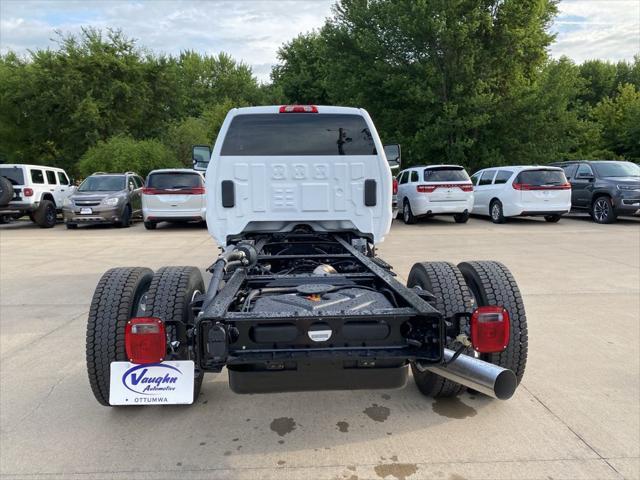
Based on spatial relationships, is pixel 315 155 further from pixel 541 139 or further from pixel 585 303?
pixel 541 139

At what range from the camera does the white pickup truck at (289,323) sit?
2.54 meters

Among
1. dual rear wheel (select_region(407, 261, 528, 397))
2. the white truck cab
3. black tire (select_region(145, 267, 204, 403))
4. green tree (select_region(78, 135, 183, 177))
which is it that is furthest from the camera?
green tree (select_region(78, 135, 183, 177))

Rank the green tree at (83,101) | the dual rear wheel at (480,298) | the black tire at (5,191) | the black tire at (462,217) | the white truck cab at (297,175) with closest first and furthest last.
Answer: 1. the dual rear wheel at (480,298)
2. the white truck cab at (297,175)
3. the black tire at (5,191)
4. the black tire at (462,217)
5. the green tree at (83,101)

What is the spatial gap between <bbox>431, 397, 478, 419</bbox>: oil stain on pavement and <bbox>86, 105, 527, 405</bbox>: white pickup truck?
0.23 feet

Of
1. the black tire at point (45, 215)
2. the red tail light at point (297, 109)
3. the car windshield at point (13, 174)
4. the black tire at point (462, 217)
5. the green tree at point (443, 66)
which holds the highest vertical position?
the green tree at point (443, 66)

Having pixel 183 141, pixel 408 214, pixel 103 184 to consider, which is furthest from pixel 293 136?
pixel 183 141

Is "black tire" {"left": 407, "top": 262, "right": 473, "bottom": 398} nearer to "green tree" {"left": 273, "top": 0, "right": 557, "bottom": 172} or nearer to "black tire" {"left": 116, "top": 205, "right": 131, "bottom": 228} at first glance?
"black tire" {"left": 116, "top": 205, "right": 131, "bottom": 228}

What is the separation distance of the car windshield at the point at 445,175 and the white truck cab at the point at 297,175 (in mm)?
9557

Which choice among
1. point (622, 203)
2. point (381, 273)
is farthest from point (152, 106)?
point (381, 273)

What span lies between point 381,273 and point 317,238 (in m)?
1.71

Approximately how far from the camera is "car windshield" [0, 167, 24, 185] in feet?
49.6

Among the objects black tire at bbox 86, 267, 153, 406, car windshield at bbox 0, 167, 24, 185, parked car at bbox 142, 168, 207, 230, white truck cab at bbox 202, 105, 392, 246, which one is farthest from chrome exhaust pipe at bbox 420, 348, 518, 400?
car windshield at bbox 0, 167, 24, 185

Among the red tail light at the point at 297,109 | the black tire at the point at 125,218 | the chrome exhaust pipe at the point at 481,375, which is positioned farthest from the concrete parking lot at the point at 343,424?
the black tire at the point at 125,218

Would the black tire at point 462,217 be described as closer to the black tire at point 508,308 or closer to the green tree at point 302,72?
the black tire at point 508,308
